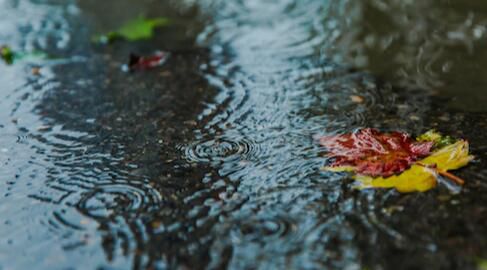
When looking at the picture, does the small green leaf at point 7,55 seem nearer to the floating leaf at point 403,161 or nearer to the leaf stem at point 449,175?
the floating leaf at point 403,161

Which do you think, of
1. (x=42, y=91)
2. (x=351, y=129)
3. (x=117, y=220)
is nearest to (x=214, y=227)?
(x=117, y=220)

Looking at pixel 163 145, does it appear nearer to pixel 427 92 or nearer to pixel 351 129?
pixel 351 129

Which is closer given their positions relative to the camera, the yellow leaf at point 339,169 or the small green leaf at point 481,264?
the small green leaf at point 481,264

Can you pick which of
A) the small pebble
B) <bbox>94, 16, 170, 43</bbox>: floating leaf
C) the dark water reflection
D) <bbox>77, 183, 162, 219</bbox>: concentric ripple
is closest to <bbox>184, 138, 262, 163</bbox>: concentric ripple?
the dark water reflection

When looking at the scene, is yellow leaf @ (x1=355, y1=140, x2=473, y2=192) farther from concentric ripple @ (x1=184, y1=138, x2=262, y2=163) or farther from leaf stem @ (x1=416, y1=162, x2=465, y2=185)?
concentric ripple @ (x1=184, y1=138, x2=262, y2=163)

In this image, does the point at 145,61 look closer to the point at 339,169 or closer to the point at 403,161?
the point at 339,169

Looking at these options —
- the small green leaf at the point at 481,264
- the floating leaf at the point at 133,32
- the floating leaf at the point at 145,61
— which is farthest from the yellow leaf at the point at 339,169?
the floating leaf at the point at 133,32
